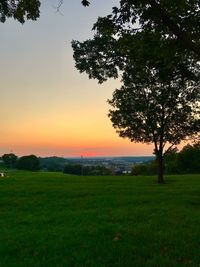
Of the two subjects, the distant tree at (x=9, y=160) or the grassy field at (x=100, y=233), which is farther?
the distant tree at (x=9, y=160)

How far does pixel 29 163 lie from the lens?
4299 inches

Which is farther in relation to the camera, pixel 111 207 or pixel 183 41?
pixel 111 207

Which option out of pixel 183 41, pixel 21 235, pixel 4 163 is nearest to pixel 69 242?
pixel 21 235

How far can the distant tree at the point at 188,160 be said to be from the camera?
→ 89363 millimetres

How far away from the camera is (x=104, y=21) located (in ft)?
41.2

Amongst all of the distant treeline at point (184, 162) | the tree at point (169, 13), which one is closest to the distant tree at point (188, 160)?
the distant treeline at point (184, 162)

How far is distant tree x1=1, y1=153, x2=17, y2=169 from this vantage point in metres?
116

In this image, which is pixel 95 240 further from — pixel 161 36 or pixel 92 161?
pixel 92 161

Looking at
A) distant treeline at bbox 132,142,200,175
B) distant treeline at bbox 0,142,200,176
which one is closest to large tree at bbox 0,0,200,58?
distant treeline at bbox 0,142,200,176

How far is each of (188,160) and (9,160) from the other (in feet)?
147

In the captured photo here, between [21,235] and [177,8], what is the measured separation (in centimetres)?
687

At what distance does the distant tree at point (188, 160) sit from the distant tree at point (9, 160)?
40216mm

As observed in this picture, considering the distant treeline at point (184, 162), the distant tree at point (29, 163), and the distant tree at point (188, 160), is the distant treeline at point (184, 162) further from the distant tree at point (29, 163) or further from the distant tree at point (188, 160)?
the distant tree at point (29, 163)

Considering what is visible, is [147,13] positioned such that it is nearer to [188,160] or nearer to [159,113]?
[159,113]
